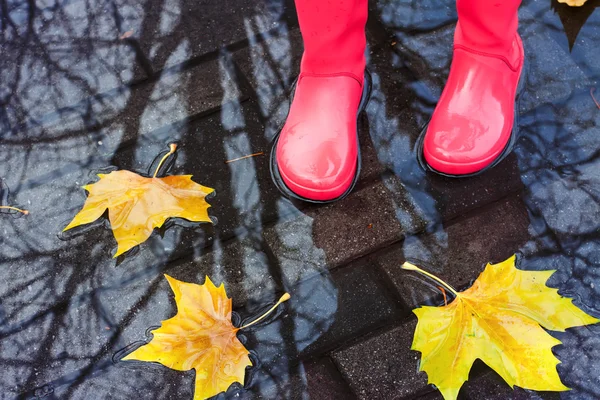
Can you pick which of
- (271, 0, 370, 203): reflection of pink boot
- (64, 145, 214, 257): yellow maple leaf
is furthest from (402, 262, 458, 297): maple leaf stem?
(64, 145, 214, 257): yellow maple leaf

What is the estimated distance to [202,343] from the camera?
1321 mm

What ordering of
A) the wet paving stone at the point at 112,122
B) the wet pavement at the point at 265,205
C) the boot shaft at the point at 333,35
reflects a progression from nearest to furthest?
the boot shaft at the point at 333,35 < the wet pavement at the point at 265,205 < the wet paving stone at the point at 112,122

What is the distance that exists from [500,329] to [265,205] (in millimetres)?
672

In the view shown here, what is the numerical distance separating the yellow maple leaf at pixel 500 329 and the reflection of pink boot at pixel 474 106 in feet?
0.94

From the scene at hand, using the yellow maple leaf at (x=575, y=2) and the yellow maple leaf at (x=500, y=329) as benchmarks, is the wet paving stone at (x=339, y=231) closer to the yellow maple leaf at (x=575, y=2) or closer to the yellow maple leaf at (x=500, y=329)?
the yellow maple leaf at (x=500, y=329)

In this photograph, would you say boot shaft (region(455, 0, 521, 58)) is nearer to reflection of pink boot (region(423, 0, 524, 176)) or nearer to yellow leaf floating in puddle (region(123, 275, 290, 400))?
reflection of pink boot (region(423, 0, 524, 176))

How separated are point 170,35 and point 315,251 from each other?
873 millimetres

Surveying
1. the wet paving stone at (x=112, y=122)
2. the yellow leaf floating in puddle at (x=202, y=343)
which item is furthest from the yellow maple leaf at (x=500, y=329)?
the wet paving stone at (x=112, y=122)

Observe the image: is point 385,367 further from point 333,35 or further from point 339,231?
point 333,35

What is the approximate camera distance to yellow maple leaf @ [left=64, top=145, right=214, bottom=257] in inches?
57.7

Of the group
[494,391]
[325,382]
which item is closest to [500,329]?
[494,391]


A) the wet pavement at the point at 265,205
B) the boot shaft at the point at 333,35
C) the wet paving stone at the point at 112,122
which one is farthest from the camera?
the wet paving stone at the point at 112,122

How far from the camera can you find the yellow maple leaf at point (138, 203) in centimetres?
147

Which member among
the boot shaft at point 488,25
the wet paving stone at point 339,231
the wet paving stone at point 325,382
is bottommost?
the wet paving stone at point 325,382
